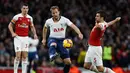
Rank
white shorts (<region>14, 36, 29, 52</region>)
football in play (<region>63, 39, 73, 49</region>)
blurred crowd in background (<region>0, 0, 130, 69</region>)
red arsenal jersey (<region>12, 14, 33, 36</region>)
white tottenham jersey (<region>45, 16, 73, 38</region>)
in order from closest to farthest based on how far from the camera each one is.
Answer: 1. football in play (<region>63, 39, 73, 49</region>)
2. white tottenham jersey (<region>45, 16, 73, 38</region>)
3. white shorts (<region>14, 36, 29, 52</region>)
4. red arsenal jersey (<region>12, 14, 33, 36</region>)
5. blurred crowd in background (<region>0, 0, 130, 69</region>)

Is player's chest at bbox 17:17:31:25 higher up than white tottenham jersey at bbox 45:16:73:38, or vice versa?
player's chest at bbox 17:17:31:25

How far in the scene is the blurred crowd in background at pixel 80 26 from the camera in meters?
26.9

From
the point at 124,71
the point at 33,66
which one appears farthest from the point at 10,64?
the point at 124,71

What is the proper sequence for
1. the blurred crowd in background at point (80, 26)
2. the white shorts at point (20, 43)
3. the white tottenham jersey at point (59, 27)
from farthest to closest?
the blurred crowd in background at point (80, 26)
the white shorts at point (20, 43)
the white tottenham jersey at point (59, 27)

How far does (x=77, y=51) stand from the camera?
2775cm

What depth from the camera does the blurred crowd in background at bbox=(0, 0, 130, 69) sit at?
26859 mm

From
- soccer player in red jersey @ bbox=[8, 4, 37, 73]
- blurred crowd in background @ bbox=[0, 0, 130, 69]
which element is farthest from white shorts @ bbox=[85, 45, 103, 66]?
blurred crowd in background @ bbox=[0, 0, 130, 69]

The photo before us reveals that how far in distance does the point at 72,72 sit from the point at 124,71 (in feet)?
8.34

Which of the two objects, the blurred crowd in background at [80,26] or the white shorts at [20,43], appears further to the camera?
the blurred crowd in background at [80,26]

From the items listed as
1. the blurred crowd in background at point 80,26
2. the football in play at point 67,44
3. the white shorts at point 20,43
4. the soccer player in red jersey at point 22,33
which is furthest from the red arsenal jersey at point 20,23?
the blurred crowd in background at point 80,26

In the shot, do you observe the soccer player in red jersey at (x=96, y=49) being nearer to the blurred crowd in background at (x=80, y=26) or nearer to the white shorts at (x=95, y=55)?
the white shorts at (x=95, y=55)

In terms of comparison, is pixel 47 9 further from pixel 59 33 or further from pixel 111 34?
pixel 59 33

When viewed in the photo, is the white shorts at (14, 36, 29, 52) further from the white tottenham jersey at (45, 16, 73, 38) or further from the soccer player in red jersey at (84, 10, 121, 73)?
the soccer player in red jersey at (84, 10, 121, 73)

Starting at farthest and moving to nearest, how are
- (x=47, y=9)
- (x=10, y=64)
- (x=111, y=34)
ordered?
(x=47, y=9)
(x=111, y=34)
(x=10, y=64)
